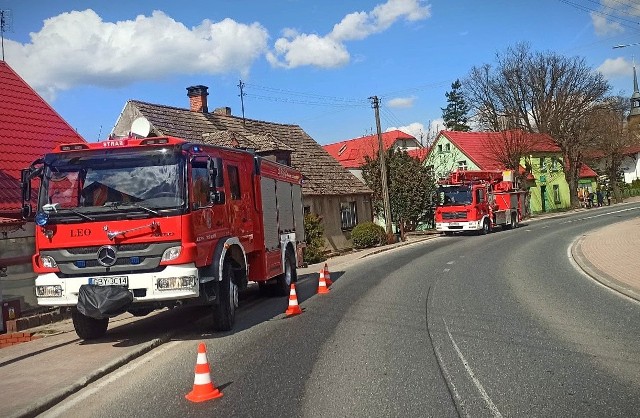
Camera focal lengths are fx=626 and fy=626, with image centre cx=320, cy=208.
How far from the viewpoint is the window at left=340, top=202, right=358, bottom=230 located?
34281 millimetres

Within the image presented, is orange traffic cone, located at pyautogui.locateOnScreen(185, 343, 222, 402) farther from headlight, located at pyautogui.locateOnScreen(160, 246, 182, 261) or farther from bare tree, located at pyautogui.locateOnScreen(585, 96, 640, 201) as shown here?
bare tree, located at pyautogui.locateOnScreen(585, 96, 640, 201)

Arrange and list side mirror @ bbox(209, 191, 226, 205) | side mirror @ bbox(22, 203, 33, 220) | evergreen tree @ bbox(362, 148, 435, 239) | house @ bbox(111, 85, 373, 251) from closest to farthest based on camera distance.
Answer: side mirror @ bbox(22, 203, 33, 220) → side mirror @ bbox(209, 191, 226, 205) → house @ bbox(111, 85, 373, 251) → evergreen tree @ bbox(362, 148, 435, 239)

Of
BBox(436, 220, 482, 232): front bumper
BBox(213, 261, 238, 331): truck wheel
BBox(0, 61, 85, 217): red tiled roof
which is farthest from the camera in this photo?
BBox(436, 220, 482, 232): front bumper

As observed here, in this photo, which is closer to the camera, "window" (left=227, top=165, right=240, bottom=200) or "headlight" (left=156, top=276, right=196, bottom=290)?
"headlight" (left=156, top=276, right=196, bottom=290)

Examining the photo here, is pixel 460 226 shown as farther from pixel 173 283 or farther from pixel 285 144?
pixel 173 283

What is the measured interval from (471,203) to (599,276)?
20.6 metres

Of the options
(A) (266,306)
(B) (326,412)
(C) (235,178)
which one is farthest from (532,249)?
(B) (326,412)

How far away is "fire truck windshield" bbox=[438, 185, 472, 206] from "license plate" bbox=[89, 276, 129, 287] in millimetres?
28660

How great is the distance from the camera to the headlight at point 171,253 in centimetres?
845

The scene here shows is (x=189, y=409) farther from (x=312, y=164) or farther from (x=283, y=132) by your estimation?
(x=283, y=132)

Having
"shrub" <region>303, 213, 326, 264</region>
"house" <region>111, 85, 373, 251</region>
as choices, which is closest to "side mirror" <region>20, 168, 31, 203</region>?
"shrub" <region>303, 213, 326, 264</region>

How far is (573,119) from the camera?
56844 mm

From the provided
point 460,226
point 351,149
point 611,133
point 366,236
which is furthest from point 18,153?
point 351,149

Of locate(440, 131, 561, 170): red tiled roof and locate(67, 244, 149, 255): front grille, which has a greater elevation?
locate(440, 131, 561, 170): red tiled roof
